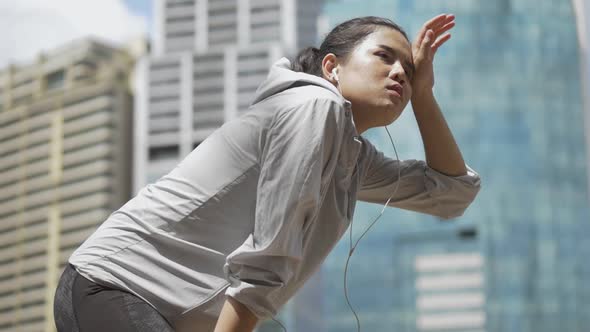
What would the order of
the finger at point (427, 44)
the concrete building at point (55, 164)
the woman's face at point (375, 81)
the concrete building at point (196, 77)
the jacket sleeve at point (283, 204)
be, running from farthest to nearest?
the concrete building at point (55, 164), the concrete building at point (196, 77), the finger at point (427, 44), the woman's face at point (375, 81), the jacket sleeve at point (283, 204)

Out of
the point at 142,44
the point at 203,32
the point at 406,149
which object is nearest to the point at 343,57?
the point at 406,149

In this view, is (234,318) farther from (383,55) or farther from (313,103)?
(383,55)

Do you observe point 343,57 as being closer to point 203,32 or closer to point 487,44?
point 487,44

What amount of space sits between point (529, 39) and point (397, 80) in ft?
134

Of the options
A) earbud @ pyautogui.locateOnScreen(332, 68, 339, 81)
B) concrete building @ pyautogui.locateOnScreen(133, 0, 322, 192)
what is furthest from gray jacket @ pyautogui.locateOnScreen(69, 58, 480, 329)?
concrete building @ pyautogui.locateOnScreen(133, 0, 322, 192)

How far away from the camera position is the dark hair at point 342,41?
156 cm

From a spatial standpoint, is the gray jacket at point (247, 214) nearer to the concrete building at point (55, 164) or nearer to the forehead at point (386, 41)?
the forehead at point (386, 41)

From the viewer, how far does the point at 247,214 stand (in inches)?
55.1

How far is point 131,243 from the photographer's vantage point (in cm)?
142

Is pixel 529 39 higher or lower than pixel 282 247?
lower

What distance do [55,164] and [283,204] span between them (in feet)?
217

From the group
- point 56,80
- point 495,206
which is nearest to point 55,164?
point 56,80

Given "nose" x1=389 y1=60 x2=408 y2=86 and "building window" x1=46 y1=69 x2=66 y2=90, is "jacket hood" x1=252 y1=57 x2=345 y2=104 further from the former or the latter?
"building window" x1=46 y1=69 x2=66 y2=90

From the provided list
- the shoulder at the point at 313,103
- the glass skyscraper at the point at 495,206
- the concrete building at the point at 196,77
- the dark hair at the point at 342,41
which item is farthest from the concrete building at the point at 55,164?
the shoulder at the point at 313,103
